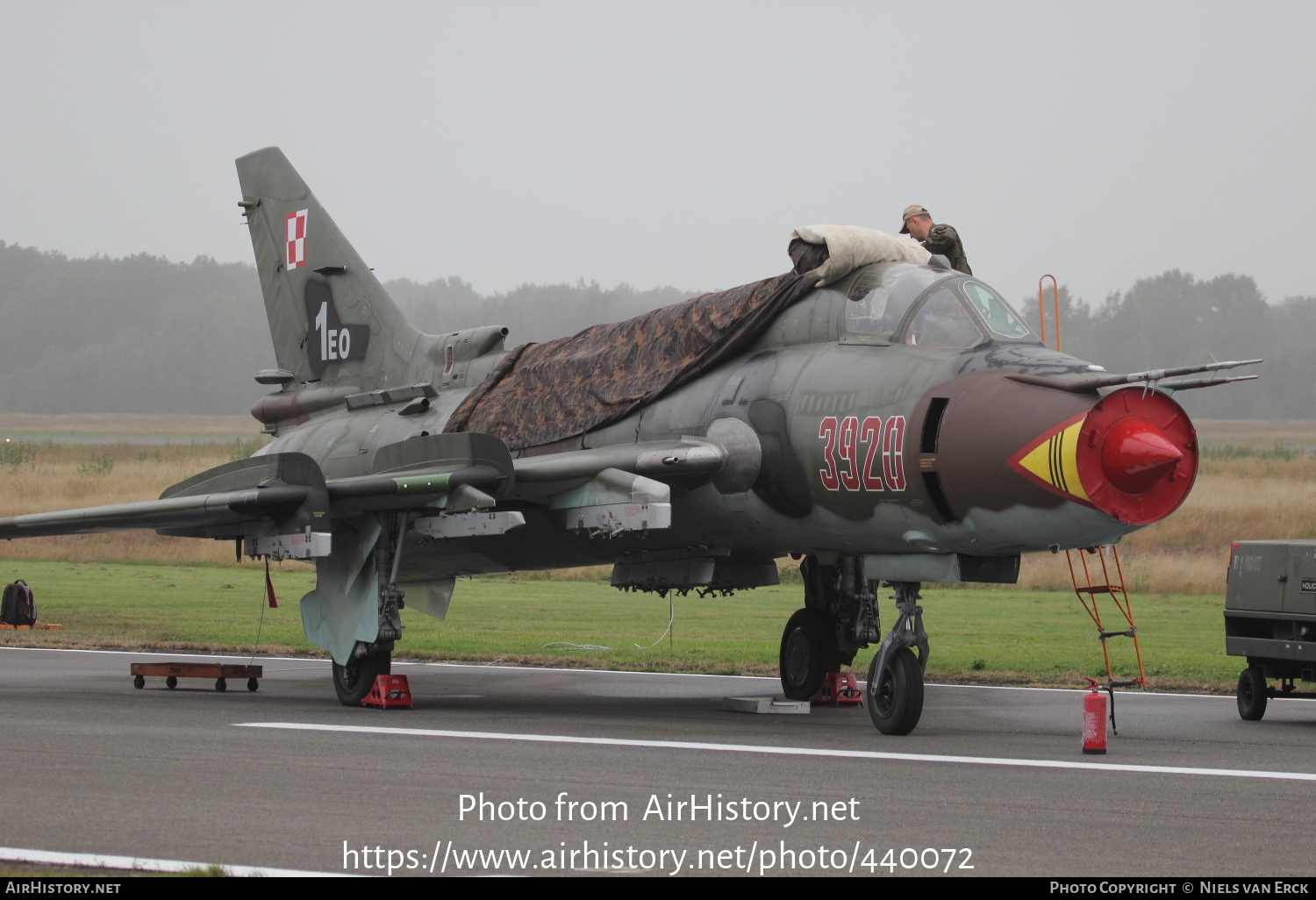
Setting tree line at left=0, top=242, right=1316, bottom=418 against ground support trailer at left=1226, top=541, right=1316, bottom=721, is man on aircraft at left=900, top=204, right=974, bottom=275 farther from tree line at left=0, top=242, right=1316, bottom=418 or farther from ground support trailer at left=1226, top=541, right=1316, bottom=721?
tree line at left=0, top=242, right=1316, bottom=418

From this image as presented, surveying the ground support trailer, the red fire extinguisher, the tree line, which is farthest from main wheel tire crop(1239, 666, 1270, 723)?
the tree line

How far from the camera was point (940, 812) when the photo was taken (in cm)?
752

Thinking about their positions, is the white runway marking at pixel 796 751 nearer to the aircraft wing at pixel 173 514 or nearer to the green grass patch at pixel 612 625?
the aircraft wing at pixel 173 514

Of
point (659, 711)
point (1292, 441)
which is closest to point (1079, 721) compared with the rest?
point (659, 711)

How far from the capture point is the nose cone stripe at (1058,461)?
9.49 m

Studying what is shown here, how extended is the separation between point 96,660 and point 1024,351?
1351 cm

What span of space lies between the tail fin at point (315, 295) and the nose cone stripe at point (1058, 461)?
8.69m

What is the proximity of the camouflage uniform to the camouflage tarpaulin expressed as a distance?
5.55ft

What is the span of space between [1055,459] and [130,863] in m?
→ 6.18

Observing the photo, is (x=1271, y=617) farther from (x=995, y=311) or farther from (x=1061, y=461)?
(x=1061, y=461)

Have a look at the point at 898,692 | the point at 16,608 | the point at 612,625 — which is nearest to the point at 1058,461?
the point at 898,692

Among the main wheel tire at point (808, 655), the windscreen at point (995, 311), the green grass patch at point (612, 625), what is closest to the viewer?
the windscreen at point (995, 311)

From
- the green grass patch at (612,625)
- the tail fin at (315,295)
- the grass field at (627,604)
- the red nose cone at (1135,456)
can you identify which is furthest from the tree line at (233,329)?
the red nose cone at (1135,456)
